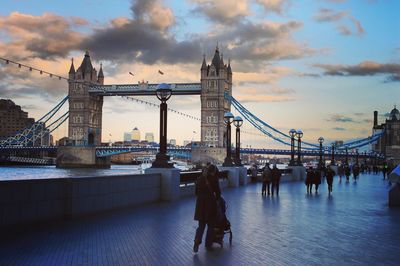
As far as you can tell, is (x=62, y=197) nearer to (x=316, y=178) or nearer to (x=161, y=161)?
(x=161, y=161)

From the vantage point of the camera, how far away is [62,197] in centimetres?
1123

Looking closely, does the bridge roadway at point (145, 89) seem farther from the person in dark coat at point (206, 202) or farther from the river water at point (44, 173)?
the person in dark coat at point (206, 202)

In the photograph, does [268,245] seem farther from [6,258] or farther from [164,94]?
[164,94]

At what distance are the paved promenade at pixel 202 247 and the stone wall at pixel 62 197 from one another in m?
0.44

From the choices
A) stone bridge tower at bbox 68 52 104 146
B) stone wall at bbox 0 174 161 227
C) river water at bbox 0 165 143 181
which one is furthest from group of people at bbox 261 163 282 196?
stone bridge tower at bbox 68 52 104 146

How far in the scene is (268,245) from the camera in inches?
342

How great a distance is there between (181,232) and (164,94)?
7622 mm

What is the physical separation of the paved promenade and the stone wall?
0.44 m

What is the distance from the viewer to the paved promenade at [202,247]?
744cm

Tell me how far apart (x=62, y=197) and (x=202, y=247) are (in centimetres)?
404

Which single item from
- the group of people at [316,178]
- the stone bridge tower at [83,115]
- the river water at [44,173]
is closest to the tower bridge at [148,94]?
the stone bridge tower at [83,115]

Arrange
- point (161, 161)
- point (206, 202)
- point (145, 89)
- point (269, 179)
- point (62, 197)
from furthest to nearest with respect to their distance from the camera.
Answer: point (145, 89) < point (269, 179) < point (161, 161) < point (62, 197) < point (206, 202)

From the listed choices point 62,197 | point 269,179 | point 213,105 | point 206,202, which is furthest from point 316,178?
point 213,105

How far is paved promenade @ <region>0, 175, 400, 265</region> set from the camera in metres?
7.44
